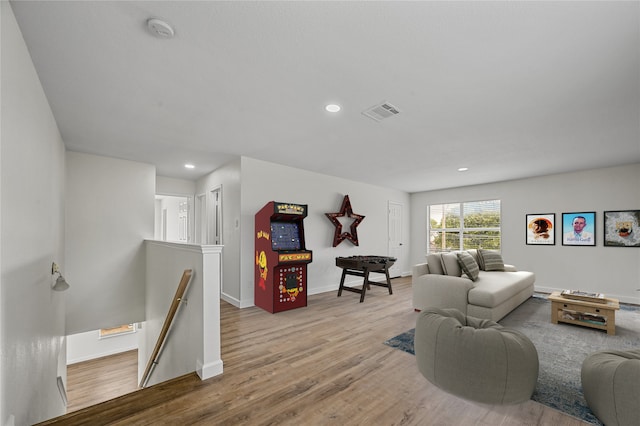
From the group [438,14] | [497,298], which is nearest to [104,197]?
[438,14]

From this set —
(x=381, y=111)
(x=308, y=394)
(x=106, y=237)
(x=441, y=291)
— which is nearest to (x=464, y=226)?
(x=441, y=291)

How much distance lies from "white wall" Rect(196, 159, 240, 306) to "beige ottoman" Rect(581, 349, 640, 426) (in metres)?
4.20

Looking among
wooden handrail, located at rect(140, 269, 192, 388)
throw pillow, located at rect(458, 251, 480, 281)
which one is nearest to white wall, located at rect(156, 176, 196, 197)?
wooden handrail, located at rect(140, 269, 192, 388)

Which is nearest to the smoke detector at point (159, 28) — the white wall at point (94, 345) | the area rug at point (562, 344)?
the area rug at point (562, 344)

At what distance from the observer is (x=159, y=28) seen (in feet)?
5.51

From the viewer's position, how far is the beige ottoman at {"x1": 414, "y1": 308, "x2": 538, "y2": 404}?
6.40 feet

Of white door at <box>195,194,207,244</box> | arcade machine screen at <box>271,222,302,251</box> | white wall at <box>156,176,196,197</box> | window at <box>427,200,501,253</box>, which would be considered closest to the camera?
arcade machine screen at <box>271,222,302,251</box>

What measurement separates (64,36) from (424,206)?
7756 mm

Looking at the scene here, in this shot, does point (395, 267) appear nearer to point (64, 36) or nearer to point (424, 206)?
point (424, 206)

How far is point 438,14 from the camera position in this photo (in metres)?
1.59

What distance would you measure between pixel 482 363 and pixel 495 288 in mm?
2072

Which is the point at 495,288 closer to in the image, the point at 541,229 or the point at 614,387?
→ the point at 614,387

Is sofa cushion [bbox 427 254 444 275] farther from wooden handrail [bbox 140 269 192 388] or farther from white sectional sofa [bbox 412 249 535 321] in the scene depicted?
wooden handrail [bbox 140 269 192 388]

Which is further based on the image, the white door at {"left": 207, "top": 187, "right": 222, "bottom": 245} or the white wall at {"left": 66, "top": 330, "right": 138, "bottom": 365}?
the white wall at {"left": 66, "top": 330, "right": 138, "bottom": 365}
